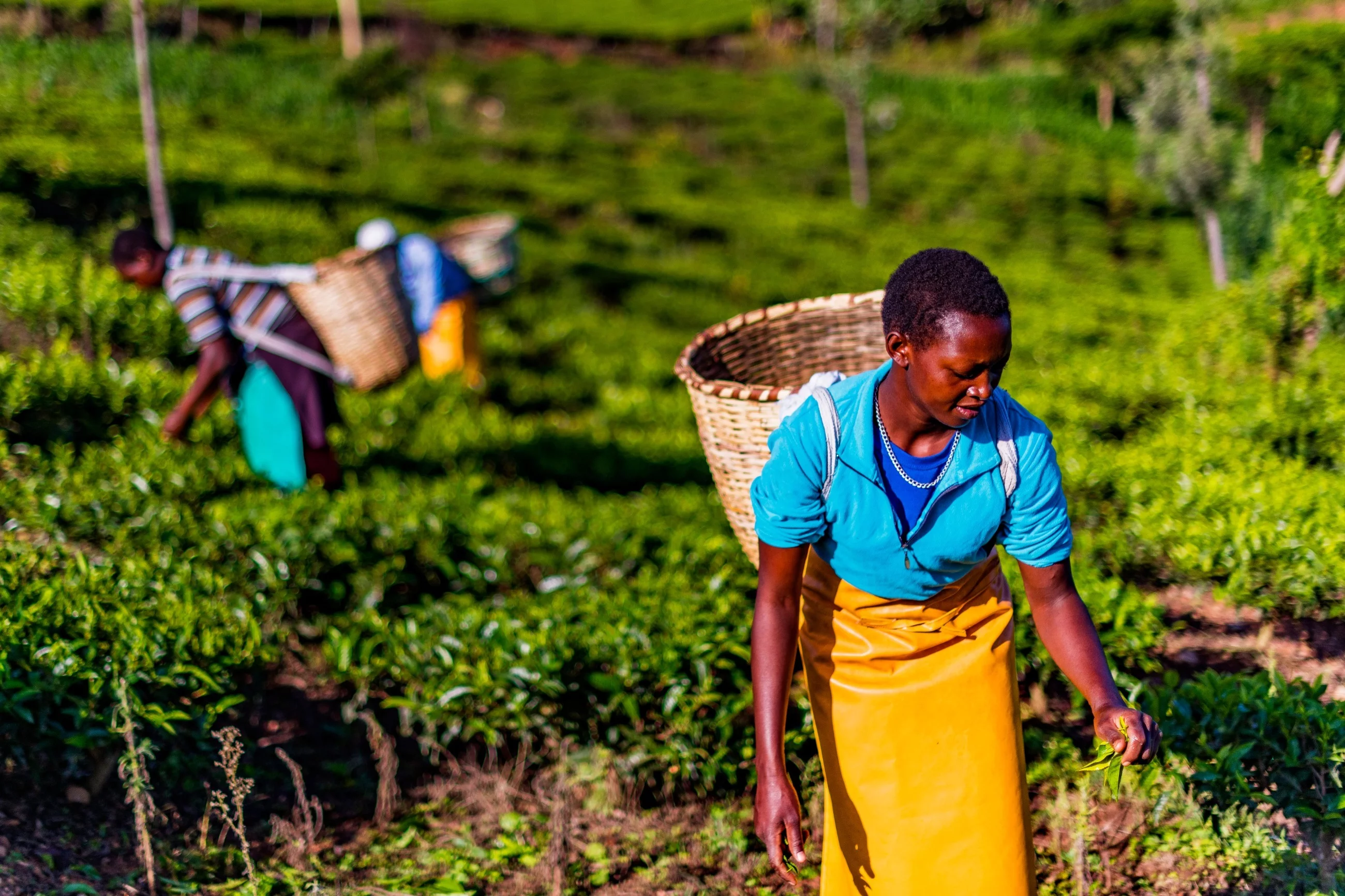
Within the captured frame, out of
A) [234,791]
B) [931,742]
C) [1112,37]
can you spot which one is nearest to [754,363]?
[931,742]

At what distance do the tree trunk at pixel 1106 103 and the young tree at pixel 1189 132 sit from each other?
2338 millimetres

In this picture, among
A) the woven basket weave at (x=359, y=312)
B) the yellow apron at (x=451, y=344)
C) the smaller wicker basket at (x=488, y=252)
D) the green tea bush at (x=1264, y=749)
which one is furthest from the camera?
the smaller wicker basket at (x=488, y=252)

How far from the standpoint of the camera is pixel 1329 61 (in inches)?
213

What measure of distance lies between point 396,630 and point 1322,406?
406 centimetres

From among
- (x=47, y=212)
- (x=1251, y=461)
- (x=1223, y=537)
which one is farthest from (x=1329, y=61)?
(x=47, y=212)

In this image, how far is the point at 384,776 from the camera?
11.9 ft

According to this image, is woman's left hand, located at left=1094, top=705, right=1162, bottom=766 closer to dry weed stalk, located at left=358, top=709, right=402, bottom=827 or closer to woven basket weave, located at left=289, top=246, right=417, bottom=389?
dry weed stalk, located at left=358, top=709, right=402, bottom=827

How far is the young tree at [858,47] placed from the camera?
20.1 meters

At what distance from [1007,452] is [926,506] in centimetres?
17

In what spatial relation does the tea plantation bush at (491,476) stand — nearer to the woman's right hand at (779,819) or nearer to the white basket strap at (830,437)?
the woman's right hand at (779,819)

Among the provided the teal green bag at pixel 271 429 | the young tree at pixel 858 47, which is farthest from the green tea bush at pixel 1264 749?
the young tree at pixel 858 47

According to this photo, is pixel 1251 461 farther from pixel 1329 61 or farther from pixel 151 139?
pixel 151 139

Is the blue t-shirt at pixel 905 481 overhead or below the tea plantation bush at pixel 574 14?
below

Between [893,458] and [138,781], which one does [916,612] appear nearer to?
[893,458]
